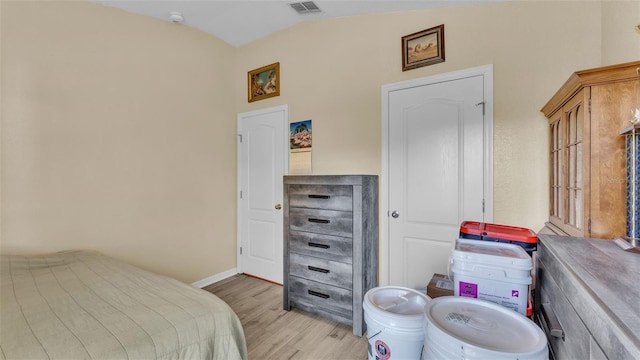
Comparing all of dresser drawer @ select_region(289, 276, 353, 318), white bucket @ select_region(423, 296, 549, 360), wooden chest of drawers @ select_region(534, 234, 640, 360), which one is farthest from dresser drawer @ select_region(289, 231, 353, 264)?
wooden chest of drawers @ select_region(534, 234, 640, 360)

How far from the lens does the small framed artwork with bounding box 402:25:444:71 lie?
7.29 ft

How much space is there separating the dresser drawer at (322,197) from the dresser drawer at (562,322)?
1.30 metres

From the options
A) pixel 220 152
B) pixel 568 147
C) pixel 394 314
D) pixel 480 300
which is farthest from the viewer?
pixel 220 152

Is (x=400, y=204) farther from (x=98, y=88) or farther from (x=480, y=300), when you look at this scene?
(x=98, y=88)

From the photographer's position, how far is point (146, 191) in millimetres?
2693

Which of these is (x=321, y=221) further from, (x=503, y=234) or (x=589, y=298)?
(x=589, y=298)

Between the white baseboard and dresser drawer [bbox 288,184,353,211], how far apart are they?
5.07 feet

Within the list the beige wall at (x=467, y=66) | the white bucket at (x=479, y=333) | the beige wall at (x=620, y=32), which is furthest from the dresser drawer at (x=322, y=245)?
the beige wall at (x=620, y=32)

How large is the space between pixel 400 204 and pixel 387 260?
54 centimetres

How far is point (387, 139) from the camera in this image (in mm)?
2461

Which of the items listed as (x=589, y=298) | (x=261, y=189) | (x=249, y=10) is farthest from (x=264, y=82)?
(x=589, y=298)

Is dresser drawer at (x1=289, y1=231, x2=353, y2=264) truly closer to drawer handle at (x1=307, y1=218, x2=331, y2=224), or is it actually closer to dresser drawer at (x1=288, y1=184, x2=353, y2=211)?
drawer handle at (x1=307, y1=218, x2=331, y2=224)

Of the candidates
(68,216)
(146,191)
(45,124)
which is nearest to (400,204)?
(146,191)

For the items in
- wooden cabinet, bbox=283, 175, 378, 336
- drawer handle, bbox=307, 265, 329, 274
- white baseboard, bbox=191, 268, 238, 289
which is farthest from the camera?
white baseboard, bbox=191, 268, 238, 289
